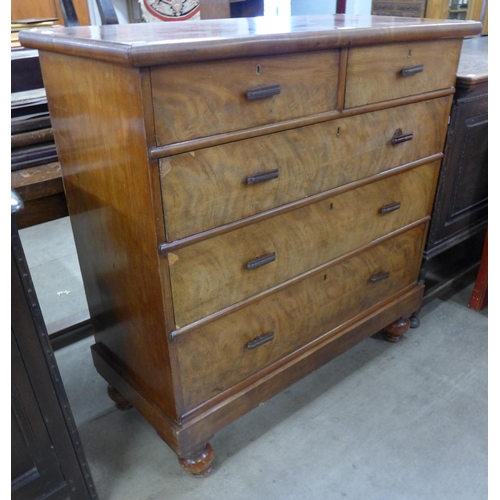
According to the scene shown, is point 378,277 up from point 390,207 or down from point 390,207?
down

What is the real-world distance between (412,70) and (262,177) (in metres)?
0.58

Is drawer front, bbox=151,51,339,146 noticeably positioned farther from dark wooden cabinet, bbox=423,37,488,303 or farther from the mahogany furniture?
the mahogany furniture

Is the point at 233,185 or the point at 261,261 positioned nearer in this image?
the point at 233,185

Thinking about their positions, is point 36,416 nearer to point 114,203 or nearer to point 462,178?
point 114,203

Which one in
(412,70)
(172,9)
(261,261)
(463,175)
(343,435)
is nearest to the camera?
(261,261)

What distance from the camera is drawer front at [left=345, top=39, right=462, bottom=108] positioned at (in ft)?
4.01

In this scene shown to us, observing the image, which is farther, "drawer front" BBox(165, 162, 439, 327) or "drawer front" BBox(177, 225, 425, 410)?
"drawer front" BBox(177, 225, 425, 410)

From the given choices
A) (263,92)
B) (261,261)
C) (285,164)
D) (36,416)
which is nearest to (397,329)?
(261,261)

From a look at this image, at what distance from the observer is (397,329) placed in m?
1.88

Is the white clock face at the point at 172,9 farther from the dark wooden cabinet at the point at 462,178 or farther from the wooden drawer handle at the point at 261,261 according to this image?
the wooden drawer handle at the point at 261,261

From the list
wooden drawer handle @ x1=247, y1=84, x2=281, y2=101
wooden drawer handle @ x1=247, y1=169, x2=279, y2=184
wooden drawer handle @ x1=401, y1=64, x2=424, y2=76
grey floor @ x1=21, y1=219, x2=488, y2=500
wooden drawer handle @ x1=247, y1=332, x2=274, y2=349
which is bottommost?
grey floor @ x1=21, y1=219, x2=488, y2=500

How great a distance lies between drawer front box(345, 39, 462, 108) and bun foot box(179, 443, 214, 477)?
1.02 metres

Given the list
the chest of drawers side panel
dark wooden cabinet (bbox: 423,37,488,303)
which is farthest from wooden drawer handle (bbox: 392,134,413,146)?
the chest of drawers side panel
